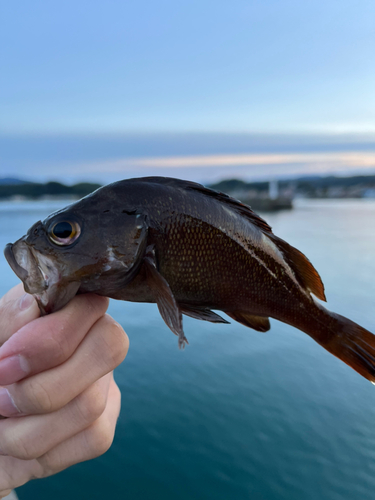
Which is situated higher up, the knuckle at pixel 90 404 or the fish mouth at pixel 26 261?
the fish mouth at pixel 26 261

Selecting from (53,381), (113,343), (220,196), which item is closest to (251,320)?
(220,196)

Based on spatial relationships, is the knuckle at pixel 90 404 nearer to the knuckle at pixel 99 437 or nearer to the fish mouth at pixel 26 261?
the knuckle at pixel 99 437

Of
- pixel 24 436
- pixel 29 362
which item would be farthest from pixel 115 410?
pixel 29 362

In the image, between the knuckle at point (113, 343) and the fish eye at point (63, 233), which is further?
the knuckle at point (113, 343)

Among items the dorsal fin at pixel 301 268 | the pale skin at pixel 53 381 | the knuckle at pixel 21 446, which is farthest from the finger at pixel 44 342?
the dorsal fin at pixel 301 268

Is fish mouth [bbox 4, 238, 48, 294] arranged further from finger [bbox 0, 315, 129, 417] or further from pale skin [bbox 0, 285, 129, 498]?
finger [bbox 0, 315, 129, 417]

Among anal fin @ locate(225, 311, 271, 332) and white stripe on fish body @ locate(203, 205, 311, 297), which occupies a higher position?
white stripe on fish body @ locate(203, 205, 311, 297)

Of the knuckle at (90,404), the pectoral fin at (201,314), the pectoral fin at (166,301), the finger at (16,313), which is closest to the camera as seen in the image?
the pectoral fin at (166,301)

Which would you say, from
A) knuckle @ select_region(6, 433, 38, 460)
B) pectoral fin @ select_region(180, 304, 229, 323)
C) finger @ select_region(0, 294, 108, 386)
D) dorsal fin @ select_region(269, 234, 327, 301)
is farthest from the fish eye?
knuckle @ select_region(6, 433, 38, 460)
